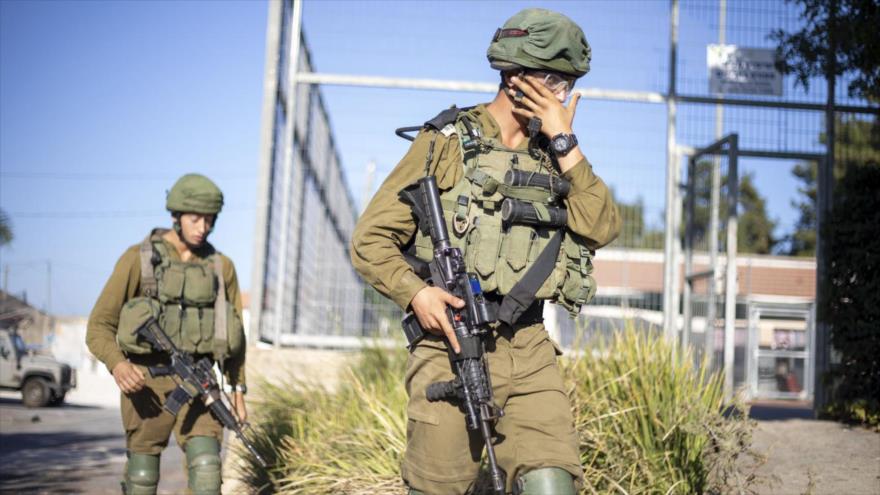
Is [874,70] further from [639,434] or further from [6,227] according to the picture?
[6,227]

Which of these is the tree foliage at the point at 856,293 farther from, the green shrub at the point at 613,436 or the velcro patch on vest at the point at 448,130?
the velcro patch on vest at the point at 448,130

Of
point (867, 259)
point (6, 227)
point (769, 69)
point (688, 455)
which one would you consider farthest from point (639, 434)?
point (6, 227)

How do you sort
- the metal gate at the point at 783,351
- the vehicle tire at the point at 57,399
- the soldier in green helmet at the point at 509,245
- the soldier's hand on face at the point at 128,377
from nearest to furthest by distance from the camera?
the soldier in green helmet at the point at 509,245 → the soldier's hand on face at the point at 128,377 → the vehicle tire at the point at 57,399 → the metal gate at the point at 783,351

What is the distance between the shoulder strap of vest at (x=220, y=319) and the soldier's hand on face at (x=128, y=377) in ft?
1.41

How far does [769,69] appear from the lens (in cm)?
946

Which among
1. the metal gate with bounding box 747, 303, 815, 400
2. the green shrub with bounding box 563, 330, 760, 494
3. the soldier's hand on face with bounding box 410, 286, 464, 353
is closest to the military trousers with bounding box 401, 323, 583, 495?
the soldier's hand on face with bounding box 410, 286, 464, 353

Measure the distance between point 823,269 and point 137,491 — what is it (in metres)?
6.25

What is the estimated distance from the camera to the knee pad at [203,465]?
4.99m

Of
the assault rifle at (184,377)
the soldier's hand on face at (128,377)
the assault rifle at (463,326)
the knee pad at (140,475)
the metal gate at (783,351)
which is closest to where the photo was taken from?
the assault rifle at (463,326)

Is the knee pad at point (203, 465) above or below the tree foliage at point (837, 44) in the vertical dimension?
below

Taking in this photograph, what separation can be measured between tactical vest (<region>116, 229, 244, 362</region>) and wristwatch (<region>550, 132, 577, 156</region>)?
2.64 m

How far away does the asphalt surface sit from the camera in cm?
799

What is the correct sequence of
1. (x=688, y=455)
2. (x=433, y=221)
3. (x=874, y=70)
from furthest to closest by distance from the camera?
(x=874, y=70) → (x=688, y=455) → (x=433, y=221)

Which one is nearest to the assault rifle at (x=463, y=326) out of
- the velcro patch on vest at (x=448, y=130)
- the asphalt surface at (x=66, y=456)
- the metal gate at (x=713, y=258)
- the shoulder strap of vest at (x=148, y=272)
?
the velcro patch on vest at (x=448, y=130)
